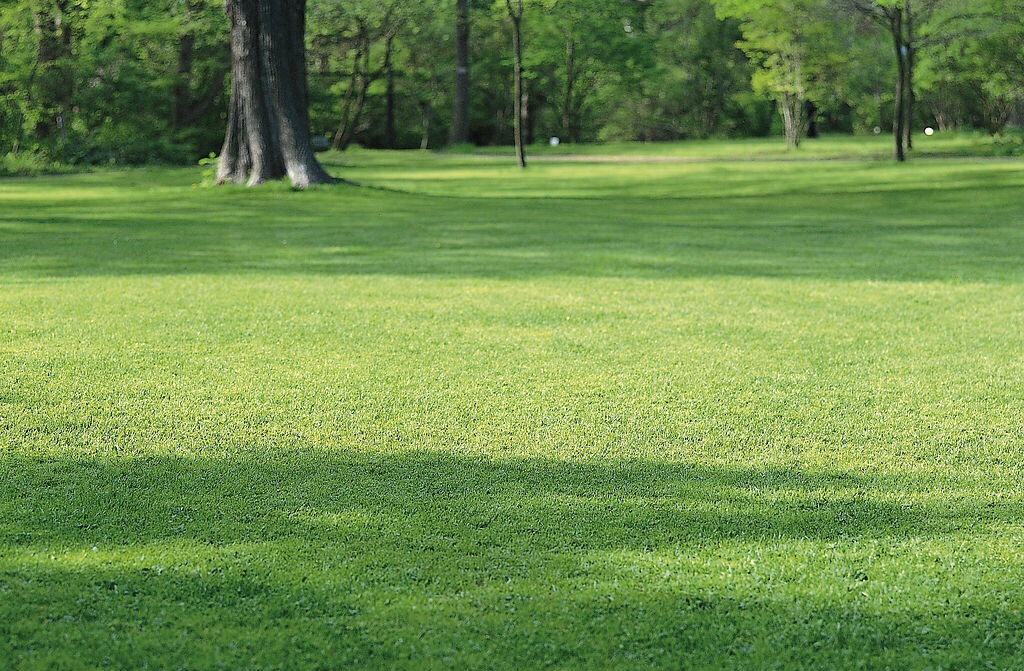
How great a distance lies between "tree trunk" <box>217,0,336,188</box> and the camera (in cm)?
1803

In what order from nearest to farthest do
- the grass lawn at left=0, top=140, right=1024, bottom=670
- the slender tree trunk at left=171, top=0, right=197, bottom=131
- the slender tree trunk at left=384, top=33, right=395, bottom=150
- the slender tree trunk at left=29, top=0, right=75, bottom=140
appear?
the grass lawn at left=0, top=140, right=1024, bottom=670 → the slender tree trunk at left=29, top=0, right=75, bottom=140 → the slender tree trunk at left=171, top=0, right=197, bottom=131 → the slender tree trunk at left=384, top=33, right=395, bottom=150

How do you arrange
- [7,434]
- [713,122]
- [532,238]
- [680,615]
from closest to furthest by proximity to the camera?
1. [680,615]
2. [7,434]
3. [532,238]
4. [713,122]

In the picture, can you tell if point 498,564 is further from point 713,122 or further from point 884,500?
point 713,122

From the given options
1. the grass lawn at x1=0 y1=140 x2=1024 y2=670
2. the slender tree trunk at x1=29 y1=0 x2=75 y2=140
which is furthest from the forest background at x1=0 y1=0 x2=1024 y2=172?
the grass lawn at x1=0 y1=140 x2=1024 y2=670

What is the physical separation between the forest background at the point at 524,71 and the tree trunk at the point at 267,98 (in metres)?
6.88

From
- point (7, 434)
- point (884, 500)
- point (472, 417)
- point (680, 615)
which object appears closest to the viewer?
point (680, 615)

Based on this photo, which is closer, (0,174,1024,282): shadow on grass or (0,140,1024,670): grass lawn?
(0,140,1024,670): grass lawn

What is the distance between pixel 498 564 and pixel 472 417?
5.57 feet

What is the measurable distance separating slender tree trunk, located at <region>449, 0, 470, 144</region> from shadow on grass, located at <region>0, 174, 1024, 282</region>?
23.9 meters

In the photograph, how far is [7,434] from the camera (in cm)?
479

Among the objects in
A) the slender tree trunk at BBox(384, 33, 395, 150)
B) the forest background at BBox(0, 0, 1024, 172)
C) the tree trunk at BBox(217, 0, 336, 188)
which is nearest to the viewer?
the tree trunk at BBox(217, 0, 336, 188)

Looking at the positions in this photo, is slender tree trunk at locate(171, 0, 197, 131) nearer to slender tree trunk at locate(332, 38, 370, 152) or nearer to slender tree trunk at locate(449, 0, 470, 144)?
slender tree trunk at locate(332, 38, 370, 152)

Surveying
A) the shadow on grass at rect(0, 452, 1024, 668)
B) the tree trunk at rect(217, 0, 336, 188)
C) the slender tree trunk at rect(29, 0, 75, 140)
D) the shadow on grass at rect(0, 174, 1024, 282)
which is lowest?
the shadow on grass at rect(0, 452, 1024, 668)

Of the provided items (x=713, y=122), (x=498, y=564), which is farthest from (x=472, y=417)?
(x=713, y=122)
